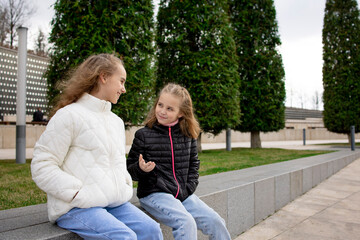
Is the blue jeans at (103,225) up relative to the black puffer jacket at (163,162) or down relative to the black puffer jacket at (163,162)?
down

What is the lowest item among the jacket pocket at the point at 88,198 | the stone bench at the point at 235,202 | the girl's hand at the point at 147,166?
the stone bench at the point at 235,202

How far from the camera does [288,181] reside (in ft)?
16.3

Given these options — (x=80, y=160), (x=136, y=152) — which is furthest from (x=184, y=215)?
(x=80, y=160)

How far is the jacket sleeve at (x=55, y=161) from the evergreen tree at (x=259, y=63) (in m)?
12.0

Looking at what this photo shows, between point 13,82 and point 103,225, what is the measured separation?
57.2ft

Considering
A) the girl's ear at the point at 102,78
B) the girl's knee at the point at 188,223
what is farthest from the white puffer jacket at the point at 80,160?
the girl's knee at the point at 188,223

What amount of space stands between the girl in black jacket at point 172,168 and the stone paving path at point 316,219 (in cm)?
142

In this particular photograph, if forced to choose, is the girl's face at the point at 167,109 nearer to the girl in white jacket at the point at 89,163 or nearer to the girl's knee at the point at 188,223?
the girl in white jacket at the point at 89,163

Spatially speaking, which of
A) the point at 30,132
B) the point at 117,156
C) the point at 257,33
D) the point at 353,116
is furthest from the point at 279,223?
the point at 353,116

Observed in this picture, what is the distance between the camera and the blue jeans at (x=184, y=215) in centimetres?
219

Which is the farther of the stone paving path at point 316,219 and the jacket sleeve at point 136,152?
the stone paving path at point 316,219

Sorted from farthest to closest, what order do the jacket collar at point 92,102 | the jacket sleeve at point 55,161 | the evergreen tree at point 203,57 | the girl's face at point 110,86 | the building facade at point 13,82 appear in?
the building facade at point 13,82
the evergreen tree at point 203,57
the girl's face at point 110,86
the jacket collar at point 92,102
the jacket sleeve at point 55,161

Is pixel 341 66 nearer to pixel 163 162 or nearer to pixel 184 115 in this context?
pixel 184 115

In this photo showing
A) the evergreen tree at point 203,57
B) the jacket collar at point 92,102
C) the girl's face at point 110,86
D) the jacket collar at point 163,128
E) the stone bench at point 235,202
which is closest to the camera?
the stone bench at point 235,202
